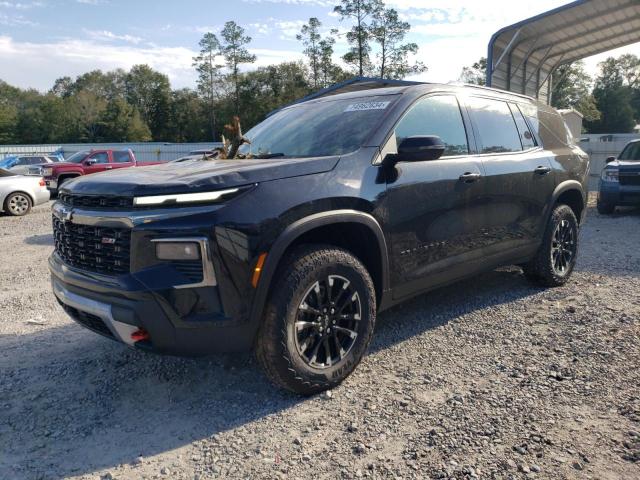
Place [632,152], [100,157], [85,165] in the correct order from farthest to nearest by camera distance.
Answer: [100,157] < [85,165] < [632,152]

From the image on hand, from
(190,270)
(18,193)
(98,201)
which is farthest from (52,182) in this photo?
(190,270)

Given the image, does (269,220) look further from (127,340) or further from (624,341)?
(624,341)

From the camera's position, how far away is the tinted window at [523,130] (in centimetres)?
474

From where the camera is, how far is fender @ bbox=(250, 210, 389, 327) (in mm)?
2719

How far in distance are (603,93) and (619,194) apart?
234 feet

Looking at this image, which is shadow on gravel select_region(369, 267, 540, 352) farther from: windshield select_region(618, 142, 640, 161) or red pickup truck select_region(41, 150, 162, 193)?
red pickup truck select_region(41, 150, 162, 193)

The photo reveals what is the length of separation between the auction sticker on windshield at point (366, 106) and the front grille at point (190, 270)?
1826 millimetres

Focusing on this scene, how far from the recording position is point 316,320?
9.88ft

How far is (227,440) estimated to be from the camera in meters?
2.69

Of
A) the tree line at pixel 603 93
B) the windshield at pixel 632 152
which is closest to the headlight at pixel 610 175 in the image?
the windshield at pixel 632 152

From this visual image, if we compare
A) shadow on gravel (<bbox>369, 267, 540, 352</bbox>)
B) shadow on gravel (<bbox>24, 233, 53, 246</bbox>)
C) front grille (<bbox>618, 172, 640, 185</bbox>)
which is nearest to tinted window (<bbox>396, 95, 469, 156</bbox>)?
shadow on gravel (<bbox>369, 267, 540, 352</bbox>)

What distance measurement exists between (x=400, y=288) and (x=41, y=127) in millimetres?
88505

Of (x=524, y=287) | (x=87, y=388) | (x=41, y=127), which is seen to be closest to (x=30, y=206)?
(x=87, y=388)

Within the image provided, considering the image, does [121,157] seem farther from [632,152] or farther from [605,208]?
[632,152]
